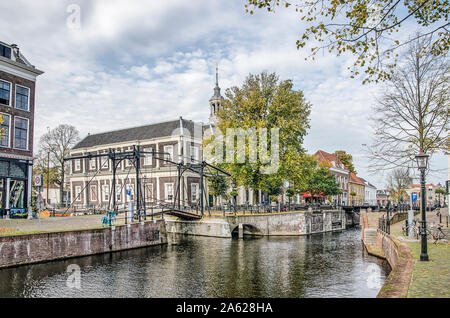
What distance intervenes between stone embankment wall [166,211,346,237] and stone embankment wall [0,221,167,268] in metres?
5.76

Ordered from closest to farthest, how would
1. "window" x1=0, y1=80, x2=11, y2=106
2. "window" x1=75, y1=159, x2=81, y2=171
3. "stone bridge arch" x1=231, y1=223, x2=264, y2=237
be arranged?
"window" x1=0, y1=80, x2=11, y2=106, "stone bridge arch" x1=231, y1=223, x2=264, y2=237, "window" x1=75, y1=159, x2=81, y2=171

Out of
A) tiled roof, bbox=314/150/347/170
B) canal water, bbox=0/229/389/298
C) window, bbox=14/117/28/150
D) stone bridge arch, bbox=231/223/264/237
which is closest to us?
canal water, bbox=0/229/389/298

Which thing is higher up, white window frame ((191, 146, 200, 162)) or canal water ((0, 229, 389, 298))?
white window frame ((191, 146, 200, 162))

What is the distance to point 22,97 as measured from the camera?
26219 mm

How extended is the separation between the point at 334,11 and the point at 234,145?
24020mm

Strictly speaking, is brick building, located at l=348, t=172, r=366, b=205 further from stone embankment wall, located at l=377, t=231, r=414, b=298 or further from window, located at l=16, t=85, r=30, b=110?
stone embankment wall, located at l=377, t=231, r=414, b=298

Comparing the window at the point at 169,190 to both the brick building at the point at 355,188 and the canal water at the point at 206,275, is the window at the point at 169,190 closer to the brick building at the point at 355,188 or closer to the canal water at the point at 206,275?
the canal water at the point at 206,275

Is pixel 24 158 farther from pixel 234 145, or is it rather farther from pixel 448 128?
pixel 448 128

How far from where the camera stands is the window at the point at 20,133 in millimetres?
25531

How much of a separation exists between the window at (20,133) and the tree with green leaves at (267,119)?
16.5 metres

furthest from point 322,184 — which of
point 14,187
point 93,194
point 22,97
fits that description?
point 22,97

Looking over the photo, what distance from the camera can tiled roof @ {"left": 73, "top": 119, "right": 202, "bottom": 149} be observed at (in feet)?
155

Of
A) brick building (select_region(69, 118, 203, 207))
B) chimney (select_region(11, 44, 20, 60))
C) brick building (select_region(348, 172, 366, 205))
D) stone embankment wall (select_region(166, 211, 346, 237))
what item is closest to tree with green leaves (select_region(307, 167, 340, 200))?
stone embankment wall (select_region(166, 211, 346, 237))
